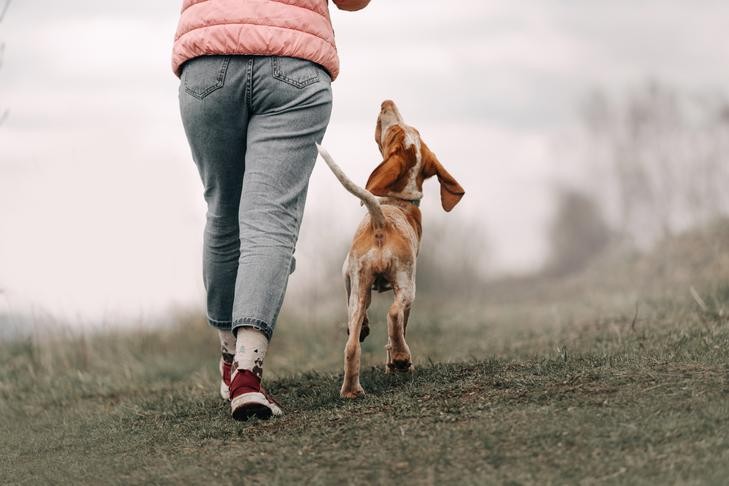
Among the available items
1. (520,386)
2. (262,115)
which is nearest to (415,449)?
(520,386)

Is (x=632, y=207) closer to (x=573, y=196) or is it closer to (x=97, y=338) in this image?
(x=573, y=196)

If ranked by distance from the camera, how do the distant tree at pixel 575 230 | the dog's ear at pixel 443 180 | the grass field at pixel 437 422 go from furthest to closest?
the distant tree at pixel 575 230 → the dog's ear at pixel 443 180 → the grass field at pixel 437 422

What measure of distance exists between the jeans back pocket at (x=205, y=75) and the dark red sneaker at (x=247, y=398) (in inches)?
41.8

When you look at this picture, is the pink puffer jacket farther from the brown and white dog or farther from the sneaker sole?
the sneaker sole

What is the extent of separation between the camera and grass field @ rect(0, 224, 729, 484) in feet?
8.24

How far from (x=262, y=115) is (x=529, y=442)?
5.25 ft

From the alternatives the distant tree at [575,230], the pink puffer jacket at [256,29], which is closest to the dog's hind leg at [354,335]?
the pink puffer jacket at [256,29]

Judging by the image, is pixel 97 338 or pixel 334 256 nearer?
pixel 97 338

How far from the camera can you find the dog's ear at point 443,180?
397cm

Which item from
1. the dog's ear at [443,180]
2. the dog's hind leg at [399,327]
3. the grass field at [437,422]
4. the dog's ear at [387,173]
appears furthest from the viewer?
the dog's ear at [443,180]

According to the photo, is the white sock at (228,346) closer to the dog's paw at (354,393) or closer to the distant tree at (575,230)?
the dog's paw at (354,393)

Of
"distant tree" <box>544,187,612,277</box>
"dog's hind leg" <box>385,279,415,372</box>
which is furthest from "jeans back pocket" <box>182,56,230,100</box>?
"distant tree" <box>544,187,612,277</box>

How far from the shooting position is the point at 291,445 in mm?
2898

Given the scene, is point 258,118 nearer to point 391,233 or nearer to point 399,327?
point 391,233
